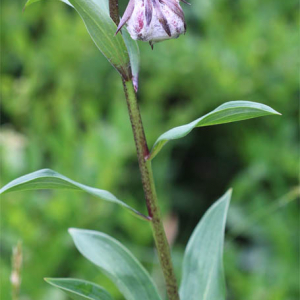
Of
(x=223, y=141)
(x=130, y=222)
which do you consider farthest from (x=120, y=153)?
(x=223, y=141)

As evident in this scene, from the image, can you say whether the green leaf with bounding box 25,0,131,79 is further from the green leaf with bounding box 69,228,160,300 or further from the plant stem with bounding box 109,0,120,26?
the green leaf with bounding box 69,228,160,300

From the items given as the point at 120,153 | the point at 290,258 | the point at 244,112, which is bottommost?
the point at 290,258

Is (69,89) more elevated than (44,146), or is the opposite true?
(69,89)

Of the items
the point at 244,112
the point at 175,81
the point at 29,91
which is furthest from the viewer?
the point at 175,81

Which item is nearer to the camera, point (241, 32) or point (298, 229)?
point (298, 229)

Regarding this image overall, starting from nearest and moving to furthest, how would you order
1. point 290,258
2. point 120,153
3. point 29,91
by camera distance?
point 290,258
point 120,153
point 29,91

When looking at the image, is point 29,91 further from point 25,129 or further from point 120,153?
point 120,153

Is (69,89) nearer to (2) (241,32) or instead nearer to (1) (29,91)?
(1) (29,91)

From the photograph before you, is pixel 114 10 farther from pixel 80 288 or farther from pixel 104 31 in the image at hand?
pixel 80 288
